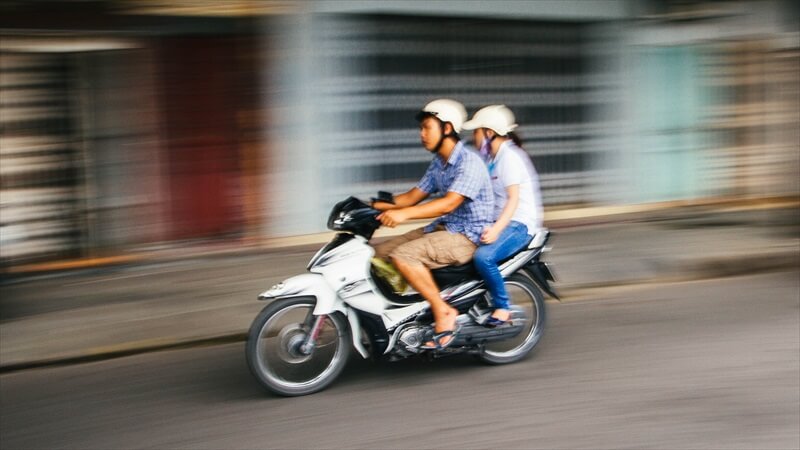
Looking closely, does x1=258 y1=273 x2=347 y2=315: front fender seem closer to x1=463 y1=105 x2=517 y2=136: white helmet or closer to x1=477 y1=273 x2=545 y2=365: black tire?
x1=477 y1=273 x2=545 y2=365: black tire

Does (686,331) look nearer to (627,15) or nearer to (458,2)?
(458,2)

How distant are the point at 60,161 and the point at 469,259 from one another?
4728mm

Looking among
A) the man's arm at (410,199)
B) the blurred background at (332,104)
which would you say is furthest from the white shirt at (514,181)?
the blurred background at (332,104)

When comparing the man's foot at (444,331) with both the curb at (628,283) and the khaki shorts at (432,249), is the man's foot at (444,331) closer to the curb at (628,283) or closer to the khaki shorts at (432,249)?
the khaki shorts at (432,249)

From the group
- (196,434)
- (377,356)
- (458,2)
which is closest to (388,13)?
(458,2)

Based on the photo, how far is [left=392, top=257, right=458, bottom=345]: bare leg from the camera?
5516 mm

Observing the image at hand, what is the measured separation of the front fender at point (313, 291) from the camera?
17.5 ft

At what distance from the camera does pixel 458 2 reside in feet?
33.9

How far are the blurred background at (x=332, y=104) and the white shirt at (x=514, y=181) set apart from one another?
13.1 feet

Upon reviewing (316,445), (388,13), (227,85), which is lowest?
(316,445)

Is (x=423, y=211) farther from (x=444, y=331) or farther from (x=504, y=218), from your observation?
(x=444, y=331)

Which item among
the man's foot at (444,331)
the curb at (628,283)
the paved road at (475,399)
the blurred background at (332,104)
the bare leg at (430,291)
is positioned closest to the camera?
the paved road at (475,399)

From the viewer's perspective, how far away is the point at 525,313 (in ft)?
19.8

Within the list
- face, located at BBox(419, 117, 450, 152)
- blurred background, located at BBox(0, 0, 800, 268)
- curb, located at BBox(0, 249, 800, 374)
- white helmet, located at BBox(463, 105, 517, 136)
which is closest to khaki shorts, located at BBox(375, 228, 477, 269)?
face, located at BBox(419, 117, 450, 152)
